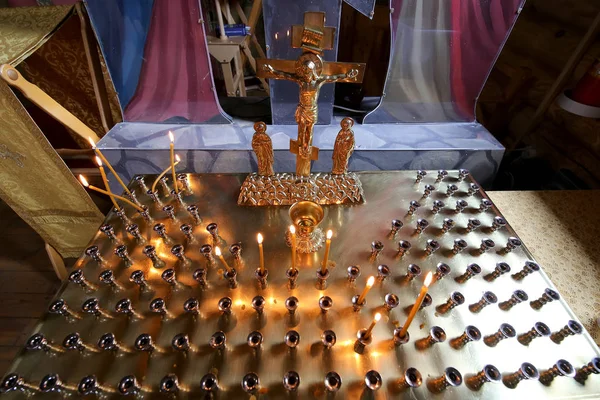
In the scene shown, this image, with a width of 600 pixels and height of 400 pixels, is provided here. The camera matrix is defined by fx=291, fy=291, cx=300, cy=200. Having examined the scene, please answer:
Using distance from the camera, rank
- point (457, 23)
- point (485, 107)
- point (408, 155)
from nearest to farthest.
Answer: point (457, 23) → point (408, 155) → point (485, 107)

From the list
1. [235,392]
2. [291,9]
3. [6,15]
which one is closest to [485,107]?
[291,9]

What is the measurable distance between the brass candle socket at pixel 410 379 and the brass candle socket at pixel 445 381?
0.04 meters

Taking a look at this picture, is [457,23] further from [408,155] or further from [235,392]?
[235,392]

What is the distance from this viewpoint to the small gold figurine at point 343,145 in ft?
4.65

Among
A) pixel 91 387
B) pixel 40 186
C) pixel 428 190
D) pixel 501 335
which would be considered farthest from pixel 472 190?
pixel 40 186

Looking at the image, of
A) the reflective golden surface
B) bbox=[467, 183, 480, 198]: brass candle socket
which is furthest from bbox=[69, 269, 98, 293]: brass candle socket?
bbox=[467, 183, 480, 198]: brass candle socket

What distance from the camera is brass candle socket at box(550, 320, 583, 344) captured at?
1.07m

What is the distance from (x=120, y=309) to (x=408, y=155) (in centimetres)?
213

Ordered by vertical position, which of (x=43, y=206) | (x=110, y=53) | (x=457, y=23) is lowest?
(x=43, y=206)

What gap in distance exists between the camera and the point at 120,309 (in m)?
1.10

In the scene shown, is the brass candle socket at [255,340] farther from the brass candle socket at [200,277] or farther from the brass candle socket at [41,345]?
the brass candle socket at [41,345]

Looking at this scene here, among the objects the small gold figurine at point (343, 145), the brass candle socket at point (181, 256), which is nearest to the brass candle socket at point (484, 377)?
the small gold figurine at point (343, 145)

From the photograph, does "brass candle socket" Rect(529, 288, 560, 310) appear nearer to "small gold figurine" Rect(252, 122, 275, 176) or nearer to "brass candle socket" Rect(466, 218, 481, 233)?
"brass candle socket" Rect(466, 218, 481, 233)

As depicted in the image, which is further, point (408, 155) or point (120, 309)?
point (408, 155)
